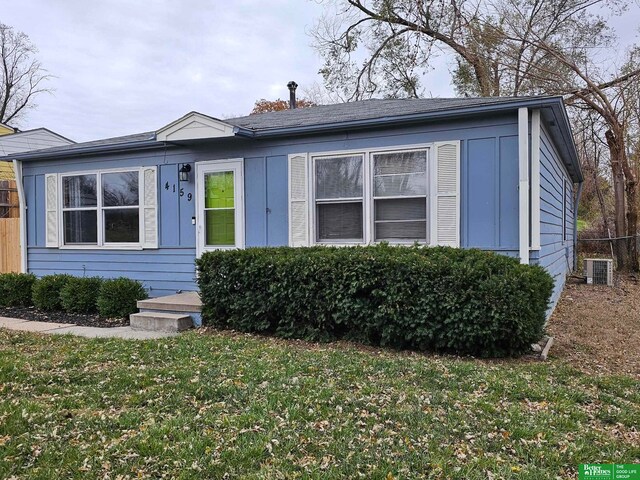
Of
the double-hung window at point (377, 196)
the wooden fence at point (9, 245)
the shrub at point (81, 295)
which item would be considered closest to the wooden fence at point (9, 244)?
the wooden fence at point (9, 245)

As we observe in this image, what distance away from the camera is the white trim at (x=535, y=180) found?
5.62 meters

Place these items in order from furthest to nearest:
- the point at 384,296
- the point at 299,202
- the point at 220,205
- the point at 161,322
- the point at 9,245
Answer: the point at 9,245, the point at 220,205, the point at 299,202, the point at 161,322, the point at 384,296

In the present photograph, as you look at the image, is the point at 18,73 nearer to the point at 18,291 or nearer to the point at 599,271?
the point at 18,291

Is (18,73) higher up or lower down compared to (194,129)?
higher up

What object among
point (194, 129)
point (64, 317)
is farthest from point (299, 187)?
point (64, 317)

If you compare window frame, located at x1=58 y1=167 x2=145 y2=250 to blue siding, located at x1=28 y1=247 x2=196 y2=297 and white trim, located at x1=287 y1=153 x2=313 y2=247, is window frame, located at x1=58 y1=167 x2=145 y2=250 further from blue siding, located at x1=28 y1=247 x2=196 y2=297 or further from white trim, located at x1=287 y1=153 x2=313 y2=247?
white trim, located at x1=287 y1=153 x2=313 y2=247

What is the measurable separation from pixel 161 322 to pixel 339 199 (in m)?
2.88

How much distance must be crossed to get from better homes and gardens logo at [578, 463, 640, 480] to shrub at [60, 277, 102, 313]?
6.98m

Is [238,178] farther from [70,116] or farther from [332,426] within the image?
[70,116]

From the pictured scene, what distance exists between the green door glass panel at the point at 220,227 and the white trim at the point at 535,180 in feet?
13.9

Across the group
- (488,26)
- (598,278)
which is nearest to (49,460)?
(598,278)

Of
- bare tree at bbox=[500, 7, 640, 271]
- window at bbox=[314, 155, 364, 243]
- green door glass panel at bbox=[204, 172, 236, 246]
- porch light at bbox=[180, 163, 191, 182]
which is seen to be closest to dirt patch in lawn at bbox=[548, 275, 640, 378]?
window at bbox=[314, 155, 364, 243]

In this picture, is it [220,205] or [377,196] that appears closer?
[377,196]

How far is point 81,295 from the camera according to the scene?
7613mm
